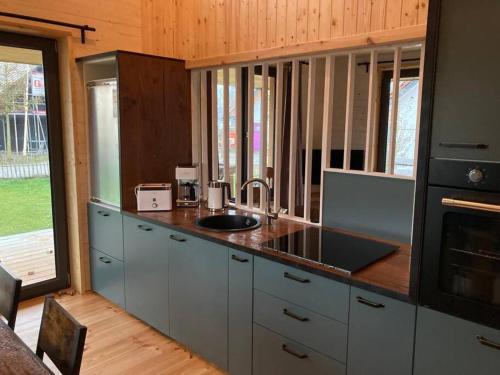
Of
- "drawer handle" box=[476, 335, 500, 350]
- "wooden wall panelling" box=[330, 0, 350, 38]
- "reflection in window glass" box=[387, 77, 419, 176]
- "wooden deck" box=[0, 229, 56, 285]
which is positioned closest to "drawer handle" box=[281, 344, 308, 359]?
"drawer handle" box=[476, 335, 500, 350]

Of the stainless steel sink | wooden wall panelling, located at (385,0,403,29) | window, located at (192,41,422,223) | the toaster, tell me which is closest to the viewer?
wooden wall panelling, located at (385,0,403,29)

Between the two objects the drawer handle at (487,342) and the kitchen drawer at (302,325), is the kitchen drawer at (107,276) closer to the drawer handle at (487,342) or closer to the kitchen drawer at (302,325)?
the kitchen drawer at (302,325)

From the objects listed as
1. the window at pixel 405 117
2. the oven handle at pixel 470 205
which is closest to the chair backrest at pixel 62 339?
the oven handle at pixel 470 205

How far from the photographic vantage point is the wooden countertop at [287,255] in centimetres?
167

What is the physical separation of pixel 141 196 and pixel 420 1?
6.94ft

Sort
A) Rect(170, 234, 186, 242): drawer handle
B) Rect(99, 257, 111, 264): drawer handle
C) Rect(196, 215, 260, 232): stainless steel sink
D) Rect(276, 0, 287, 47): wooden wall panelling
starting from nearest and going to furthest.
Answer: Rect(170, 234, 186, 242): drawer handle
Rect(276, 0, 287, 47): wooden wall panelling
Rect(196, 215, 260, 232): stainless steel sink
Rect(99, 257, 111, 264): drawer handle

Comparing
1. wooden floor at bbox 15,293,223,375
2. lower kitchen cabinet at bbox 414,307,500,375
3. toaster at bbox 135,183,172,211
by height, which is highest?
toaster at bbox 135,183,172,211

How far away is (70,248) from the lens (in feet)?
11.5

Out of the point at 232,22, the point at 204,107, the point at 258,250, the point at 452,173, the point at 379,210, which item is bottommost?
the point at 258,250

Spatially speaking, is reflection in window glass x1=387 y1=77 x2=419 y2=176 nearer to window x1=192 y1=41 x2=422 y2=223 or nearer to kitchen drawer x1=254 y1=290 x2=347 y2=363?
window x1=192 y1=41 x2=422 y2=223

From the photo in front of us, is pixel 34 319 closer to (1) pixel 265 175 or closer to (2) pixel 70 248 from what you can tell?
(2) pixel 70 248

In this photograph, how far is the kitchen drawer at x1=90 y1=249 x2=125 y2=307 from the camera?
315cm

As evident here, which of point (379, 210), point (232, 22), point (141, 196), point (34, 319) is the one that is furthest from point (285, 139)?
point (34, 319)

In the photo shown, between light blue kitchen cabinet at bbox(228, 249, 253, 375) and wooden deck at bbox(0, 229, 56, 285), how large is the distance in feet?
6.41
